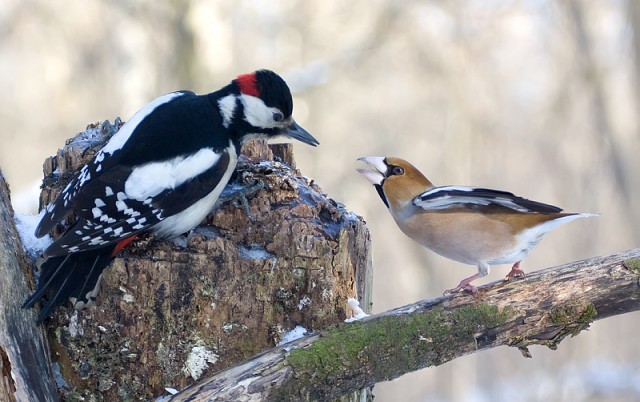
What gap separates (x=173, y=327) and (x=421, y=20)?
28.5ft

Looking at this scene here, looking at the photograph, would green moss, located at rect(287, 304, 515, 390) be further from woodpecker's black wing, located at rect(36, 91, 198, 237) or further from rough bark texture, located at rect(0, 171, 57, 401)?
woodpecker's black wing, located at rect(36, 91, 198, 237)

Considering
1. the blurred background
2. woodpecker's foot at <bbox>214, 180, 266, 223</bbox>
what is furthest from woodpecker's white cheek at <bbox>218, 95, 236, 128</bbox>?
the blurred background

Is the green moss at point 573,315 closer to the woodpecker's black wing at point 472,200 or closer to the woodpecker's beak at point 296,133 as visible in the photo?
the woodpecker's black wing at point 472,200

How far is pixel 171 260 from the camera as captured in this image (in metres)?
2.66

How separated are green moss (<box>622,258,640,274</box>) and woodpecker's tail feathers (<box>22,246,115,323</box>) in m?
1.84

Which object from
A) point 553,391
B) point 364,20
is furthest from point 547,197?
point 364,20

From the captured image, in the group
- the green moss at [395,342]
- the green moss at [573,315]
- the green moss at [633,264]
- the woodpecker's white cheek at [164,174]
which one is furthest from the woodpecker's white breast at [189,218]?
the green moss at [633,264]

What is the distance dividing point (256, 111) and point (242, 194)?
0.47 meters

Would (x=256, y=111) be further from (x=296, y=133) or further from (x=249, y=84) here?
(x=296, y=133)

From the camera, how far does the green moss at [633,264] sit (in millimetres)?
2615

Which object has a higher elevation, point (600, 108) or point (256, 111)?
point (600, 108)

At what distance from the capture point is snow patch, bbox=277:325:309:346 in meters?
2.64

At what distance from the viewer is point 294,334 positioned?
2.65m

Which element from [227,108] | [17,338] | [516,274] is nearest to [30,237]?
[17,338]
